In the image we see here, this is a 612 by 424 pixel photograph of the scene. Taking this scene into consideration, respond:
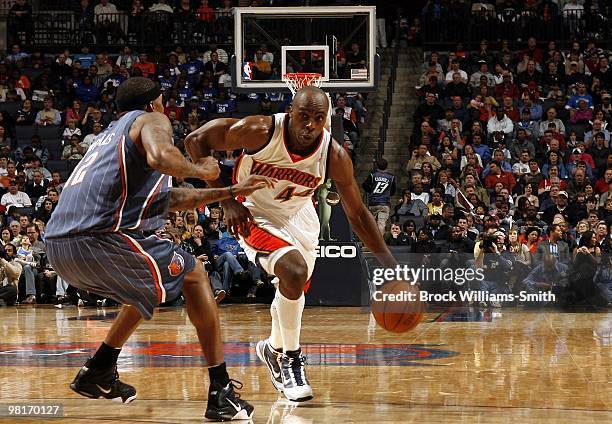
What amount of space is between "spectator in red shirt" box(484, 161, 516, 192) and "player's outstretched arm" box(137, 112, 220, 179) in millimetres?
11522

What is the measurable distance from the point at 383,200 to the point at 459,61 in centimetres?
509

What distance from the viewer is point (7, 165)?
54.5 feet

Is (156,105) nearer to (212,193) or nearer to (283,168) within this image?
(212,193)

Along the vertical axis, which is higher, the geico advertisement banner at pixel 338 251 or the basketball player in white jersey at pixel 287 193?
the basketball player in white jersey at pixel 287 193

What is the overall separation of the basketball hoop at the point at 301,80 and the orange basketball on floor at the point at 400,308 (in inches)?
247

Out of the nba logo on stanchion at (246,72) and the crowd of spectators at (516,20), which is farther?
the crowd of spectators at (516,20)

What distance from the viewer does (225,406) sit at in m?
4.83

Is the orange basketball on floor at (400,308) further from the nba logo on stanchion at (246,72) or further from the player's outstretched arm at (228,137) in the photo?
the nba logo on stanchion at (246,72)

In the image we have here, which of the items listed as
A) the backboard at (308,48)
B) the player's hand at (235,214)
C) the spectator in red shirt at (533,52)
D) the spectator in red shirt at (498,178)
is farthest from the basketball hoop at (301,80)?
the spectator in red shirt at (533,52)

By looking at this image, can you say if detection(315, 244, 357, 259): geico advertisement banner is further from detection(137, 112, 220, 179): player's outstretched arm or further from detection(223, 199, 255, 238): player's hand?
detection(137, 112, 220, 179): player's outstretched arm

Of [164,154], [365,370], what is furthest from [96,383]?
[365,370]

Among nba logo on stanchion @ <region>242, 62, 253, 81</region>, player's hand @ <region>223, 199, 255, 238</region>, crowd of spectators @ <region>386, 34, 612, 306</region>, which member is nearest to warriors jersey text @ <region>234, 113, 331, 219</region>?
player's hand @ <region>223, 199, 255, 238</region>

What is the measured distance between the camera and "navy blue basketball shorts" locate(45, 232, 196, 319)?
461 cm

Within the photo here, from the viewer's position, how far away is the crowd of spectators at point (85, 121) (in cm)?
1361
